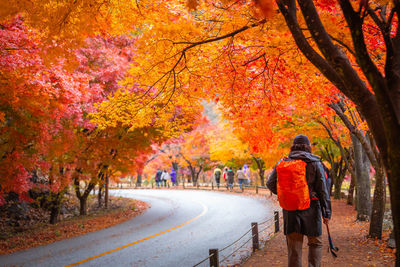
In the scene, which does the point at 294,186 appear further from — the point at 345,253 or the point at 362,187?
the point at 362,187

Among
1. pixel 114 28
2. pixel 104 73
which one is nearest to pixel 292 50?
pixel 114 28

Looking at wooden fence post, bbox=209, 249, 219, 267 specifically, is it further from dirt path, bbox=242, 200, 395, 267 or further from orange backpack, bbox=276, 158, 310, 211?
orange backpack, bbox=276, 158, 310, 211

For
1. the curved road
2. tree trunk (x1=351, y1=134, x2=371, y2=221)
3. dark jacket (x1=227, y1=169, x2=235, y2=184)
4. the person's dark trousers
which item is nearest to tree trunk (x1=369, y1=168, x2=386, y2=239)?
tree trunk (x1=351, y1=134, x2=371, y2=221)

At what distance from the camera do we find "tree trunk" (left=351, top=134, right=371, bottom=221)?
10.1 m

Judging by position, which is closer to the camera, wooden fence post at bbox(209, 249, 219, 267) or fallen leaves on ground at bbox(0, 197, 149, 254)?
wooden fence post at bbox(209, 249, 219, 267)

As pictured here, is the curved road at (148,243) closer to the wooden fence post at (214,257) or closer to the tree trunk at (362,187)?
the wooden fence post at (214,257)

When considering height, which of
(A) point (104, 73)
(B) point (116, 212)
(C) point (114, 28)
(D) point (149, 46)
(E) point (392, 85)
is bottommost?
(B) point (116, 212)

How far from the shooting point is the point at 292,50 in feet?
18.8

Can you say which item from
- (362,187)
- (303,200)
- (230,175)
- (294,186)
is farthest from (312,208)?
(230,175)

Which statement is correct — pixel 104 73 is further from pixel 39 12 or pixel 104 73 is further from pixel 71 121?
pixel 39 12

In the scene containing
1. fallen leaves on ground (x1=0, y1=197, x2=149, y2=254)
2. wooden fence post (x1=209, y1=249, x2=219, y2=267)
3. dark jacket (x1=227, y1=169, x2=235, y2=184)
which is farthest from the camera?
dark jacket (x1=227, y1=169, x2=235, y2=184)

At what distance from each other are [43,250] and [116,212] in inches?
278

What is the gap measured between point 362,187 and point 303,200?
8029 mm

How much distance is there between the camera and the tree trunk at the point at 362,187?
10.1m
